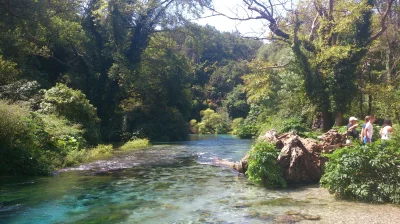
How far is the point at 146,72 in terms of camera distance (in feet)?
113

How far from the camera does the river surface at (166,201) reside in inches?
299

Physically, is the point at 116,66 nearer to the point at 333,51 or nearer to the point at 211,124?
the point at 333,51

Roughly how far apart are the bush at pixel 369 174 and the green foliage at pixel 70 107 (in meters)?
16.2

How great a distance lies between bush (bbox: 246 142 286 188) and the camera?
35.6ft

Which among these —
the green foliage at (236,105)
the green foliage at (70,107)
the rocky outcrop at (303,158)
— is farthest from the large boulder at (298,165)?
the green foliage at (236,105)

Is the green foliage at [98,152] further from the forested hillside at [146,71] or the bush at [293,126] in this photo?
the bush at [293,126]

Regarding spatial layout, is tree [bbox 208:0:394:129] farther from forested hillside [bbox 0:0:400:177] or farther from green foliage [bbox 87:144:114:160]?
green foliage [bbox 87:144:114:160]

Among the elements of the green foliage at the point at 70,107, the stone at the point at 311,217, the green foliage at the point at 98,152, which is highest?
the green foliage at the point at 70,107

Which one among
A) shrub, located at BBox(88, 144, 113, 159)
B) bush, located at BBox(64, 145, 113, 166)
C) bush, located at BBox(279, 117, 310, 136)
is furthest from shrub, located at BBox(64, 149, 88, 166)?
bush, located at BBox(279, 117, 310, 136)

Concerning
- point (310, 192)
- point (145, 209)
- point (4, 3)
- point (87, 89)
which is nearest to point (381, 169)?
point (310, 192)

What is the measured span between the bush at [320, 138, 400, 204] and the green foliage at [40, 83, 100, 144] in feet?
53.1

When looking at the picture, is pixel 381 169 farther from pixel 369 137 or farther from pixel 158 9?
pixel 158 9

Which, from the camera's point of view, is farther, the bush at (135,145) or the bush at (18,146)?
the bush at (135,145)

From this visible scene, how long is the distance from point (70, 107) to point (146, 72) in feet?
46.4
